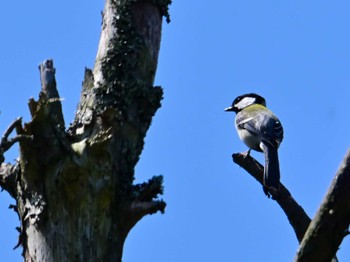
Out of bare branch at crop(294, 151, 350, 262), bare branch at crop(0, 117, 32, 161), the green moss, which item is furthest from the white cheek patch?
bare branch at crop(294, 151, 350, 262)

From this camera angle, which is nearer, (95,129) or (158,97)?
(95,129)

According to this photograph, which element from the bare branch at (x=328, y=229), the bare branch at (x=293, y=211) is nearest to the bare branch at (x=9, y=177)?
the bare branch at (x=293, y=211)

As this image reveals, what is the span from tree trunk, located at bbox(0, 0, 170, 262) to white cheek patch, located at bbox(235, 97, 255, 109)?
4259 mm

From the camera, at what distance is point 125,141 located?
3828mm

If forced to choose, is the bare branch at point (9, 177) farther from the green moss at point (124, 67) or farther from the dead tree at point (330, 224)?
the dead tree at point (330, 224)

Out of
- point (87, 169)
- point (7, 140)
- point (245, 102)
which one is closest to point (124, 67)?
point (87, 169)

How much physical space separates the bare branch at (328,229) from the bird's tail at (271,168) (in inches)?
50.6

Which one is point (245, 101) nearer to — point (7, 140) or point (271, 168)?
point (271, 168)

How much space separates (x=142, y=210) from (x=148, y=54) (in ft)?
3.32

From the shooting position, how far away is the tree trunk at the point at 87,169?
11.2ft

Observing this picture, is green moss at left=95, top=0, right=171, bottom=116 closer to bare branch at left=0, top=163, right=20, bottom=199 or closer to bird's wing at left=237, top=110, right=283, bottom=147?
bare branch at left=0, top=163, right=20, bottom=199

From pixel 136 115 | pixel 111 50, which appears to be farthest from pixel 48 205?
pixel 111 50

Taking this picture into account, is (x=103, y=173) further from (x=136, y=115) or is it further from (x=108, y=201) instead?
(x=136, y=115)

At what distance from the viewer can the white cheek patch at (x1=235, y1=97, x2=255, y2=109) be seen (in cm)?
833
